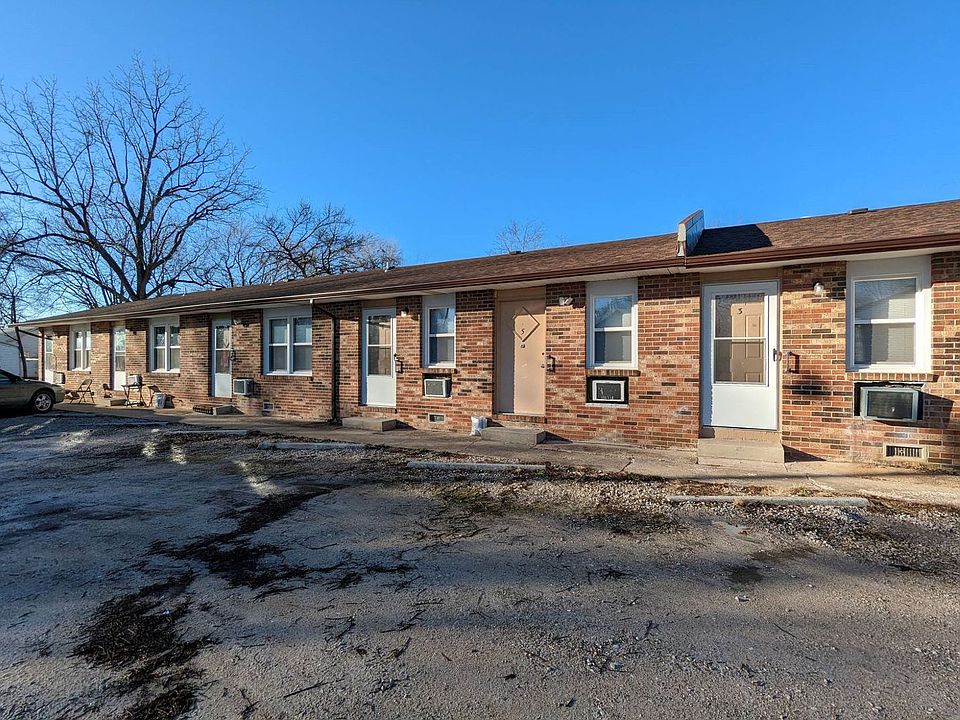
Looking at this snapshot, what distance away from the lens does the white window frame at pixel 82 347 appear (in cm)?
1795

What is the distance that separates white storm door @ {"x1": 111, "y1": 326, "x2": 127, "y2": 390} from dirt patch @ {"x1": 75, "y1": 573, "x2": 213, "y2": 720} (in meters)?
16.3

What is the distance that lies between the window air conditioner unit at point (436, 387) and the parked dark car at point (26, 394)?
11.2 metres

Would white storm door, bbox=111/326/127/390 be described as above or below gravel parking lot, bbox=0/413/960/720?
above

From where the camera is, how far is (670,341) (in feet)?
26.1

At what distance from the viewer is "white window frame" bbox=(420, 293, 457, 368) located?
10.1 metres

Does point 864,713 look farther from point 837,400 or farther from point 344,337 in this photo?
point 344,337

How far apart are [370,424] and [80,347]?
14.7m

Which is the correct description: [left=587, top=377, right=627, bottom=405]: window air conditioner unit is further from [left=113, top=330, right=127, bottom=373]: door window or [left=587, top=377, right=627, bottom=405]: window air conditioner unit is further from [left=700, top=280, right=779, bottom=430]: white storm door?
[left=113, top=330, right=127, bottom=373]: door window

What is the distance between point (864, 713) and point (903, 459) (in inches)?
232

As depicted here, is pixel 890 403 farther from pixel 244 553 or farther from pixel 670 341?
pixel 244 553

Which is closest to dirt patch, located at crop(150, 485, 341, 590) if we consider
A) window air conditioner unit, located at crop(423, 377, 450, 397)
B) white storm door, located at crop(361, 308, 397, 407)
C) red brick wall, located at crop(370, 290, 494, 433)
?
red brick wall, located at crop(370, 290, 494, 433)

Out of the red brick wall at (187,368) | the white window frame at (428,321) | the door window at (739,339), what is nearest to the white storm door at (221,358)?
the red brick wall at (187,368)

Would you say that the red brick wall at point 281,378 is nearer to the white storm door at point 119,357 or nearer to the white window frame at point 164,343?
the white window frame at point 164,343

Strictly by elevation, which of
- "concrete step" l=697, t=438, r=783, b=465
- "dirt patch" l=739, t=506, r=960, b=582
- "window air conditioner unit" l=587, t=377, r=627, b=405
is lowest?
"dirt patch" l=739, t=506, r=960, b=582
